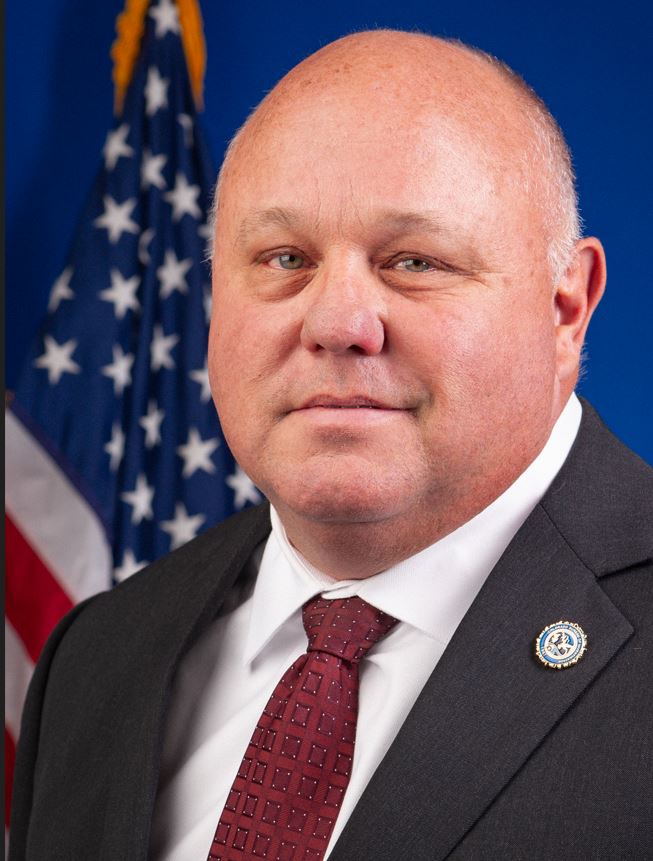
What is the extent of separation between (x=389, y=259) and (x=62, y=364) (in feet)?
6.17

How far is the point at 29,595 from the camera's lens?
3.15 meters

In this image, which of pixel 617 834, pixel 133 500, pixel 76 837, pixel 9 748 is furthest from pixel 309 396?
pixel 9 748

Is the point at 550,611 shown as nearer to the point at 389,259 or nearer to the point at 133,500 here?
the point at 389,259

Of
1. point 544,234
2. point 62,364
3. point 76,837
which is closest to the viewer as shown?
point 544,234

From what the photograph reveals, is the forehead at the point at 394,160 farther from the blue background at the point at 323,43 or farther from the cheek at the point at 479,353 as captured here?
the blue background at the point at 323,43

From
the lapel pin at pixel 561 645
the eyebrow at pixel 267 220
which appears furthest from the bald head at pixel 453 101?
the lapel pin at pixel 561 645

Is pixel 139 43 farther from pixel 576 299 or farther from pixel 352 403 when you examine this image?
pixel 352 403

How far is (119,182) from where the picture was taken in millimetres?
3248

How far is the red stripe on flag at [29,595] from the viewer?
313 centimetres

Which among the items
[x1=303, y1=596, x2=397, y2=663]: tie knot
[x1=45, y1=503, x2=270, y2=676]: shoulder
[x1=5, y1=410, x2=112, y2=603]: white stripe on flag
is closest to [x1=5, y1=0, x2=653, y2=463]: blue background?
[x1=5, y1=410, x2=112, y2=603]: white stripe on flag

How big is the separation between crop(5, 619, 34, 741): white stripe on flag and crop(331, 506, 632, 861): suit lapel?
2.04 metres

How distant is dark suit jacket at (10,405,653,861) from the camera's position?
1263 millimetres

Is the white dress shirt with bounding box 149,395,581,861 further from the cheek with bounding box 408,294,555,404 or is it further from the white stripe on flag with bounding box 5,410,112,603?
the white stripe on flag with bounding box 5,410,112,603

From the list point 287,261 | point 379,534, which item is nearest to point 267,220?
point 287,261
